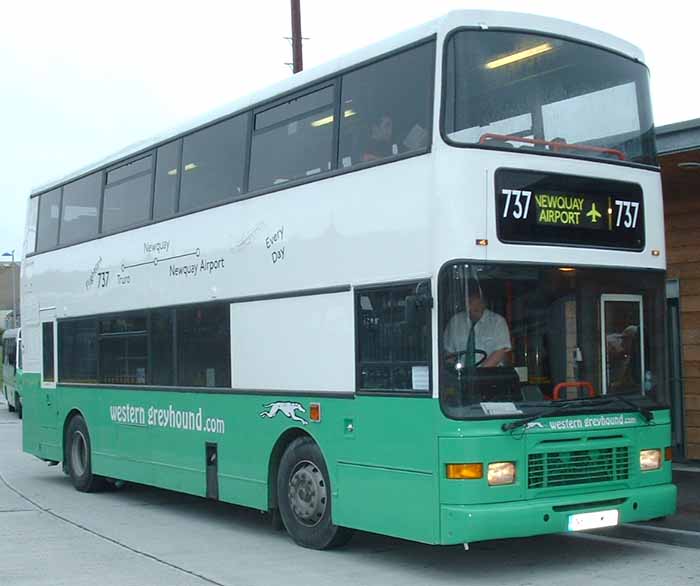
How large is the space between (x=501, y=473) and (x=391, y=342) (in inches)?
56.2

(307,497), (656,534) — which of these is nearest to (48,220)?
(307,497)

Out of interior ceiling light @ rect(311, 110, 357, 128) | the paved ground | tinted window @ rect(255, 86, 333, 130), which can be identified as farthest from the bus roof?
the paved ground

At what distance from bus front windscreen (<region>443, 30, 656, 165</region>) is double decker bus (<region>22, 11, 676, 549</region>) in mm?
19

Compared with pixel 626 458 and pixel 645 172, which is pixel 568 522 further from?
pixel 645 172

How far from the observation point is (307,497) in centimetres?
1002

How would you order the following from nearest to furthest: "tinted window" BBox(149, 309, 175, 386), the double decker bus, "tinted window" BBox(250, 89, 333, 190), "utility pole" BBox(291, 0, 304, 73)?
1. the double decker bus
2. "tinted window" BBox(250, 89, 333, 190)
3. "tinted window" BBox(149, 309, 175, 386)
4. "utility pole" BBox(291, 0, 304, 73)

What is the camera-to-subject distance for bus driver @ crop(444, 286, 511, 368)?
8383 mm

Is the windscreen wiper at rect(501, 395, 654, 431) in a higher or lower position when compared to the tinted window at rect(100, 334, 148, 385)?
lower

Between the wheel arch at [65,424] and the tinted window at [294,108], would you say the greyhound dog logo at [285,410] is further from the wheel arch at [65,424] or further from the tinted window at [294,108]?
the wheel arch at [65,424]

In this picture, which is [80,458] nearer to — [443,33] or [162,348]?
[162,348]

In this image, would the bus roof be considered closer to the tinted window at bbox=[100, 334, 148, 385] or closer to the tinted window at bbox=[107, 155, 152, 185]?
the tinted window at bbox=[107, 155, 152, 185]

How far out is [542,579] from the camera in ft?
28.3

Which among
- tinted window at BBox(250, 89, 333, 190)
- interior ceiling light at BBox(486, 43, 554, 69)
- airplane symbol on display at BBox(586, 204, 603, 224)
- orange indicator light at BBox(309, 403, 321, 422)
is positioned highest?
interior ceiling light at BBox(486, 43, 554, 69)

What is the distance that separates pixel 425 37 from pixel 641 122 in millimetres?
2208
